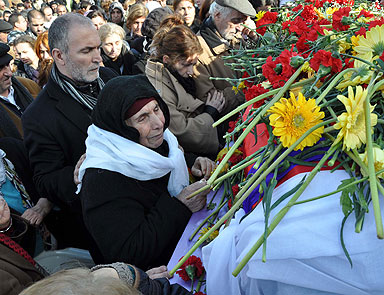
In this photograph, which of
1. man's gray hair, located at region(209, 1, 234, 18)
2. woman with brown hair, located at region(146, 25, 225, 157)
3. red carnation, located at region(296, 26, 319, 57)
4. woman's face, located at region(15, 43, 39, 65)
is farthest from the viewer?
woman's face, located at region(15, 43, 39, 65)

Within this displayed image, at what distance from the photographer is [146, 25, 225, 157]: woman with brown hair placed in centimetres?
266

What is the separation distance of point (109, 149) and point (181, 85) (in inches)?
43.3

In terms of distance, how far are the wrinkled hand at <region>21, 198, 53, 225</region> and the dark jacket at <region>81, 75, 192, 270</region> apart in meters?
0.72

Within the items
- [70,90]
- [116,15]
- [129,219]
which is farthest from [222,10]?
[116,15]

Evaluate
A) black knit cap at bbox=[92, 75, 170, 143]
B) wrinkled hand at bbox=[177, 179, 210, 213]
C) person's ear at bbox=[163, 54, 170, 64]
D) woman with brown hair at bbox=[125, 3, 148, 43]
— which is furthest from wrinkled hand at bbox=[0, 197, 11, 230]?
woman with brown hair at bbox=[125, 3, 148, 43]

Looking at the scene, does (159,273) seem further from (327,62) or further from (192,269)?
(327,62)

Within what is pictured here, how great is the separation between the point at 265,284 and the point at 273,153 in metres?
0.36

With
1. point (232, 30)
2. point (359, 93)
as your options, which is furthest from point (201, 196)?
point (232, 30)

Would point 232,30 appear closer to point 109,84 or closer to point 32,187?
point 109,84

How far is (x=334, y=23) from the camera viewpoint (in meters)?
1.53

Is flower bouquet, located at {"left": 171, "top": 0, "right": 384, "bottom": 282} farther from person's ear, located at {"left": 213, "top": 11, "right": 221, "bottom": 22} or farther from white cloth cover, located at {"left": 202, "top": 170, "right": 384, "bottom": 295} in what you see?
person's ear, located at {"left": 213, "top": 11, "right": 221, "bottom": 22}

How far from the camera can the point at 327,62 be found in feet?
3.78

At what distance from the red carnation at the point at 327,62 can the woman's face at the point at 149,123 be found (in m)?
0.90

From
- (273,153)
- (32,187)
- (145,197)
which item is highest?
(273,153)
